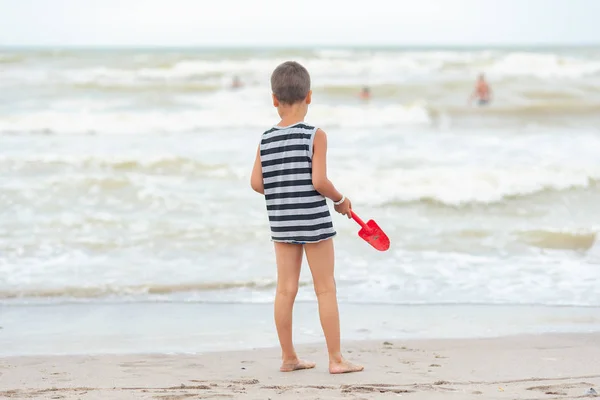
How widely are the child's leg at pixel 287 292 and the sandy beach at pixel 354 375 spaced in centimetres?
7

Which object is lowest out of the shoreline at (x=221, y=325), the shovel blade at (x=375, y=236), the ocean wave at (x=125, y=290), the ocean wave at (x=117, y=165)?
the shoreline at (x=221, y=325)

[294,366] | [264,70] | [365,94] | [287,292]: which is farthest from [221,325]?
[264,70]

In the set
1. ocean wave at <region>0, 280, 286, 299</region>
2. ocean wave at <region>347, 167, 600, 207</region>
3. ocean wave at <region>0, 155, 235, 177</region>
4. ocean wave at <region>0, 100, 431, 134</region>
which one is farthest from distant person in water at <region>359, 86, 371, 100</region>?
ocean wave at <region>0, 280, 286, 299</region>

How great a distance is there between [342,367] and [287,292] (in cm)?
43

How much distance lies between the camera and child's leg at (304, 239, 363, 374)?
3.55 metres

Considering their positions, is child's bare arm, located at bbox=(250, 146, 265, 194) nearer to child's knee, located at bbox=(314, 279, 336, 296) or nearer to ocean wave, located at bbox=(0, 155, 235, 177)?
child's knee, located at bbox=(314, 279, 336, 296)

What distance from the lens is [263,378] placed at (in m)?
3.61

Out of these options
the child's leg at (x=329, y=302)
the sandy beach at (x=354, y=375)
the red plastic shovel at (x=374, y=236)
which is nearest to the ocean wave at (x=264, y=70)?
the sandy beach at (x=354, y=375)

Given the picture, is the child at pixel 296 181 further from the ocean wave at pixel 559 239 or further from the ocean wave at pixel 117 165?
the ocean wave at pixel 117 165

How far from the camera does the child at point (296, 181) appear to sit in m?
3.38

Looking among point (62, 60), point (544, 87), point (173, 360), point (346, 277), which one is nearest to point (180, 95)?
point (544, 87)

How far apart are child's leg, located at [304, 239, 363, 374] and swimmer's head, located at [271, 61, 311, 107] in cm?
65

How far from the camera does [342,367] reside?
12.0ft

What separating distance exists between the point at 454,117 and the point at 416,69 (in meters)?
15.9
